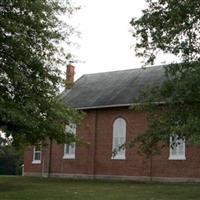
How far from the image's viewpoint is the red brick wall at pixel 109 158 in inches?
1369

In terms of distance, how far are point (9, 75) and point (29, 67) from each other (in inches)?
52.3

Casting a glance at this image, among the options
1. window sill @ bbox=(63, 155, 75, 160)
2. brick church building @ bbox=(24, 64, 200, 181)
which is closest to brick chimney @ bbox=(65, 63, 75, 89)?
A: brick church building @ bbox=(24, 64, 200, 181)

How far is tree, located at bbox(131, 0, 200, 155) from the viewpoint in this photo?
1886 cm

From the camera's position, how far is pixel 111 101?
3962cm

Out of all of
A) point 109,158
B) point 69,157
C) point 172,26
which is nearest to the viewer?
point 172,26

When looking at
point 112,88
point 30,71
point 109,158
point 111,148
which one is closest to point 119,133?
point 111,148

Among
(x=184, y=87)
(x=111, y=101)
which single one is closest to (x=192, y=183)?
(x=111, y=101)

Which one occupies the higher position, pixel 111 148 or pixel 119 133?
pixel 119 133

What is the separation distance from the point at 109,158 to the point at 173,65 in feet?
65.1

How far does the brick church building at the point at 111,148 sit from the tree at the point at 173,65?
13.3 m

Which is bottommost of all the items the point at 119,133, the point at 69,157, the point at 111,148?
the point at 69,157

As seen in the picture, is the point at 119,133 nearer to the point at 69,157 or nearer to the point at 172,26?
the point at 69,157

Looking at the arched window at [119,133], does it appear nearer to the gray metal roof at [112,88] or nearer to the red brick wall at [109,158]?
the red brick wall at [109,158]

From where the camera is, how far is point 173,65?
20.5 metres
